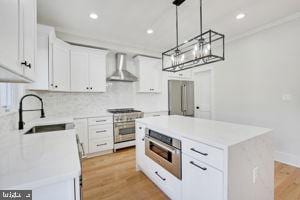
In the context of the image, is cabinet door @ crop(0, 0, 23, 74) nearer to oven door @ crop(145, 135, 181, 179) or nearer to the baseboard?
oven door @ crop(145, 135, 181, 179)

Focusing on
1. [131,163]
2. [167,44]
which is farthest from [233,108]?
[131,163]

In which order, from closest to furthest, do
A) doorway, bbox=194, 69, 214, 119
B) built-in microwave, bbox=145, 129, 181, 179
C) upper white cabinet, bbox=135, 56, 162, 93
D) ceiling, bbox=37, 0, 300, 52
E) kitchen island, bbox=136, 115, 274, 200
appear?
kitchen island, bbox=136, 115, 274, 200 → built-in microwave, bbox=145, 129, 181, 179 → ceiling, bbox=37, 0, 300, 52 → upper white cabinet, bbox=135, 56, 162, 93 → doorway, bbox=194, 69, 214, 119

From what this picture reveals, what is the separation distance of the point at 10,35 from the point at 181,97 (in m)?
4.58

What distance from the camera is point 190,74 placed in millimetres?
5047

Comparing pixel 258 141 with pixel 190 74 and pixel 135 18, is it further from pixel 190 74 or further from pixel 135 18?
pixel 190 74

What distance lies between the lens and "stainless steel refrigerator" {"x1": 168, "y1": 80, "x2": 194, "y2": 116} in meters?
4.84

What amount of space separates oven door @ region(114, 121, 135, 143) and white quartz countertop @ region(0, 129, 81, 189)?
2366mm

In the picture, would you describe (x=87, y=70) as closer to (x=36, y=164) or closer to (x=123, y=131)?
(x=123, y=131)

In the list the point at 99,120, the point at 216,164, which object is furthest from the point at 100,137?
the point at 216,164

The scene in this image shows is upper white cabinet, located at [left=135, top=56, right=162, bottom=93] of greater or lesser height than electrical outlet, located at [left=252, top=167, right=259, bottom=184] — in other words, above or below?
above

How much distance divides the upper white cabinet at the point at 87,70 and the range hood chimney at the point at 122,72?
1.22ft

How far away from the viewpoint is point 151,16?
266cm

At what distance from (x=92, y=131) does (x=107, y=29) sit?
2286 mm

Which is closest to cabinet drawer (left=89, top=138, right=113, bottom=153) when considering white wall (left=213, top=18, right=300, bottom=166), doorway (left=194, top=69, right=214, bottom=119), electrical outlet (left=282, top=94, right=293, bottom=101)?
doorway (left=194, top=69, right=214, bottom=119)
